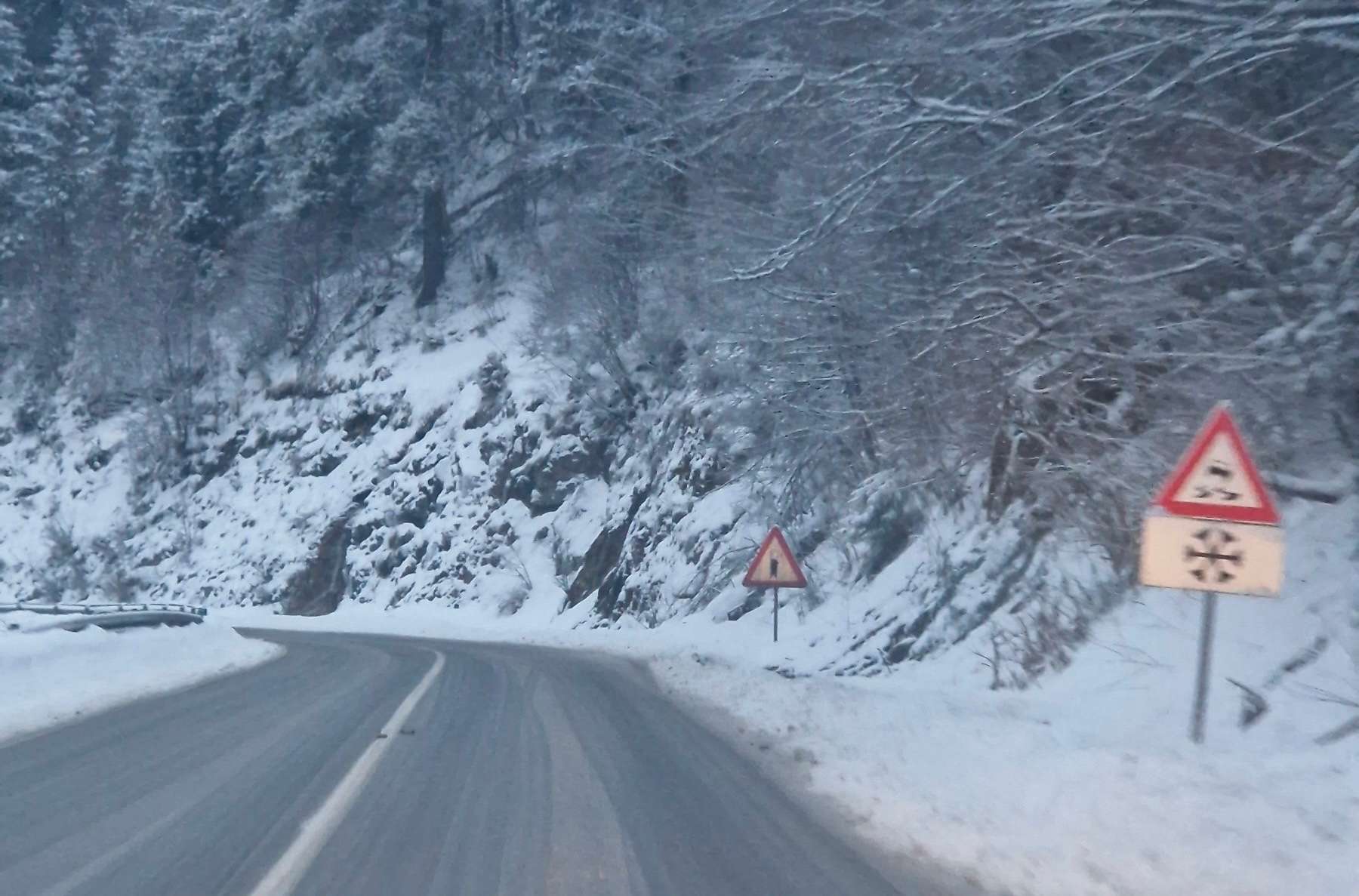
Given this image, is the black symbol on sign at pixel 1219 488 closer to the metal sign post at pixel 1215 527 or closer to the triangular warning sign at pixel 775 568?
the metal sign post at pixel 1215 527

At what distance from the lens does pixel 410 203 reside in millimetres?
48969

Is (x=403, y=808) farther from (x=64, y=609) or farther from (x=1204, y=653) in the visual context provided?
(x=64, y=609)

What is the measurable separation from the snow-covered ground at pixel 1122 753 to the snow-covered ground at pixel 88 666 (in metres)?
6.94

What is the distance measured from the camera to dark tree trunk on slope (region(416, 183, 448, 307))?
150 ft

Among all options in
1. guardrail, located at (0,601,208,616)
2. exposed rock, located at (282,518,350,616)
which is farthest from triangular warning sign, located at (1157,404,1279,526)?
exposed rock, located at (282,518,350,616)

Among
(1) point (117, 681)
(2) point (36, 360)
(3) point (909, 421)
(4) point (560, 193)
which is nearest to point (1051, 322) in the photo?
(3) point (909, 421)

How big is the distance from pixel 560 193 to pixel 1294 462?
34.8 meters

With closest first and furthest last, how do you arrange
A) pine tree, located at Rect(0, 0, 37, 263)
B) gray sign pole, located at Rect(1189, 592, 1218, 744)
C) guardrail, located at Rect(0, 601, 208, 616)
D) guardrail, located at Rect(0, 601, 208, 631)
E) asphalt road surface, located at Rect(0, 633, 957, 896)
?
asphalt road surface, located at Rect(0, 633, 957, 896)
gray sign pole, located at Rect(1189, 592, 1218, 744)
guardrail, located at Rect(0, 601, 208, 631)
guardrail, located at Rect(0, 601, 208, 616)
pine tree, located at Rect(0, 0, 37, 263)

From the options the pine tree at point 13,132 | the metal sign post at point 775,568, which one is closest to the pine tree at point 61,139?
the pine tree at point 13,132

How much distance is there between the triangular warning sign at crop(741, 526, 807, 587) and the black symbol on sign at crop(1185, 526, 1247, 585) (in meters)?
10.5

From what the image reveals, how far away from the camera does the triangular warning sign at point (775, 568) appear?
61.1ft

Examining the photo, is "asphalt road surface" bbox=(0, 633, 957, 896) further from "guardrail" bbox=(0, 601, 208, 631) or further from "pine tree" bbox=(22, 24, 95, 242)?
"pine tree" bbox=(22, 24, 95, 242)

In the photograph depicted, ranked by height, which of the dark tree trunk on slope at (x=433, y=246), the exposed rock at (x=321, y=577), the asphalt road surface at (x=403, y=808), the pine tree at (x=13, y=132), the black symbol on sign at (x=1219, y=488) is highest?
the pine tree at (x=13, y=132)

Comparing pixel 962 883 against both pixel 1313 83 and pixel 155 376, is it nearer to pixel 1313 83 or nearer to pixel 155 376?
pixel 1313 83
